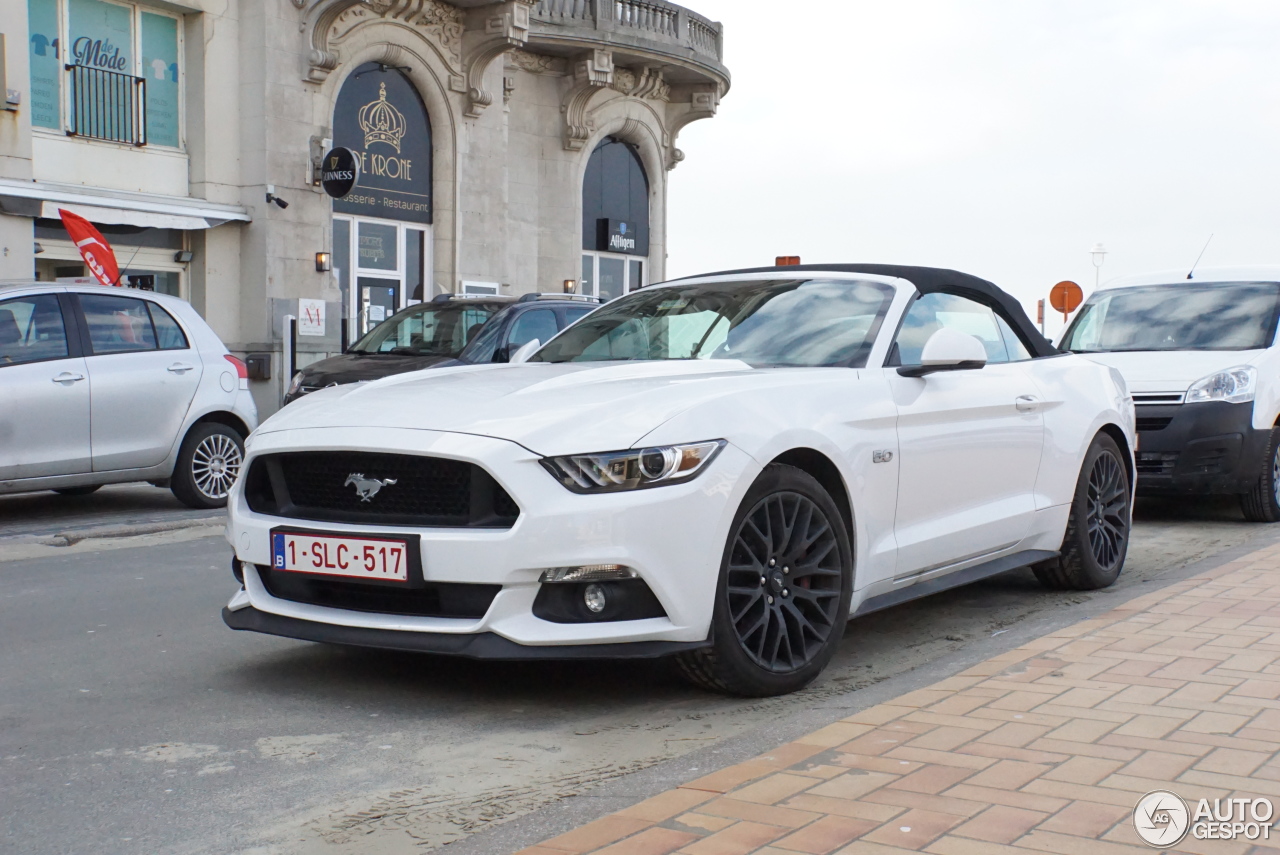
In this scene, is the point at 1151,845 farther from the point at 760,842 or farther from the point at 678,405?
the point at 678,405

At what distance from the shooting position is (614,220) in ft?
101

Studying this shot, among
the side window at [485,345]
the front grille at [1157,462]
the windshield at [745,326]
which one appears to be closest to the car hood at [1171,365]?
the front grille at [1157,462]

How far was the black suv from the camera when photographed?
1284cm

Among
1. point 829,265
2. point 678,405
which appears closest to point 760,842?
point 678,405

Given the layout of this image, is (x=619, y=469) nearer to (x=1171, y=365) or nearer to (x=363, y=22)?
(x=1171, y=365)

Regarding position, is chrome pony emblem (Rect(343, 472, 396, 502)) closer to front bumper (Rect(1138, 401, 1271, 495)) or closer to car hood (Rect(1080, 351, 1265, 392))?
car hood (Rect(1080, 351, 1265, 392))

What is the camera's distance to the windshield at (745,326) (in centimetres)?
536

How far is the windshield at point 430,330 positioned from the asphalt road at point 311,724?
278 inches

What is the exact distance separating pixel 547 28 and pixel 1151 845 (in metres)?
25.8

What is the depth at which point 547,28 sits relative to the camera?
27.2 m

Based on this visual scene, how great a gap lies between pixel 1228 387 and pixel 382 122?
16.4 metres

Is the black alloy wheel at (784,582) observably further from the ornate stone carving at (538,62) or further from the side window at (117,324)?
the ornate stone carving at (538,62)
